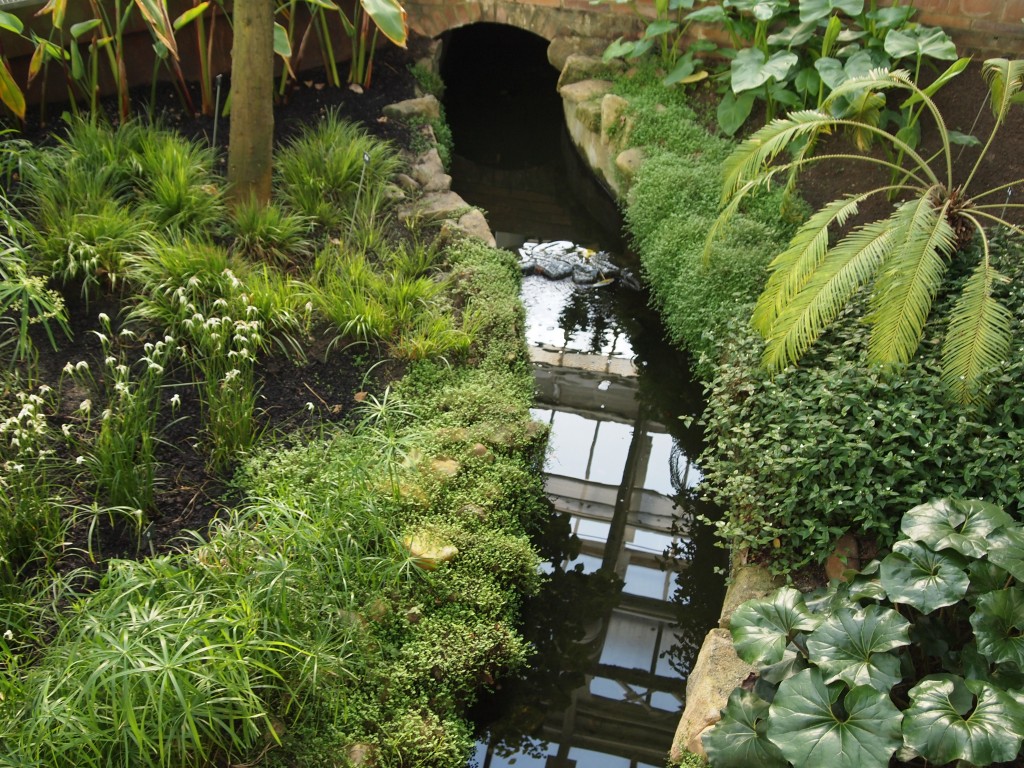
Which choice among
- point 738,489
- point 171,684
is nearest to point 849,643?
point 738,489

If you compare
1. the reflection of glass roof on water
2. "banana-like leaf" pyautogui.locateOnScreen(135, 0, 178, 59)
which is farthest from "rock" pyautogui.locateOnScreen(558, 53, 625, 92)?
"banana-like leaf" pyautogui.locateOnScreen(135, 0, 178, 59)

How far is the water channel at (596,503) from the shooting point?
13.3ft

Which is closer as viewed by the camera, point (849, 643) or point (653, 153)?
point (849, 643)

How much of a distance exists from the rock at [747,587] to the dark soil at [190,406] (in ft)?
6.37

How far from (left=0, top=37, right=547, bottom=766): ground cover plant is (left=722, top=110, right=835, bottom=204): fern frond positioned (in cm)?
137

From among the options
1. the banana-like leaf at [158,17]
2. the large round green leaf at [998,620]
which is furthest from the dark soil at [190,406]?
the large round green leaf at [998,620]

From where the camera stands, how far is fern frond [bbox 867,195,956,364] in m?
4.27

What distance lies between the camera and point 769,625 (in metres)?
3.48

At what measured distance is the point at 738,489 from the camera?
166 inches

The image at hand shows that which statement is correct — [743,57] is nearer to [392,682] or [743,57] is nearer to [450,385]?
[450,385]

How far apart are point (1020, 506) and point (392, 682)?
2.50 metres

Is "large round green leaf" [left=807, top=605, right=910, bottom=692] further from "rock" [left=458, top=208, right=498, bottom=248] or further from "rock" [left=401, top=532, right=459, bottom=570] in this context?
"rock" [left=458, top=208, right=498, bottom=248]

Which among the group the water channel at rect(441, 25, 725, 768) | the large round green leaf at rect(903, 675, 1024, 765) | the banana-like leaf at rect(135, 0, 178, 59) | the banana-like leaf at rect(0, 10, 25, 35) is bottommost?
the water channel at rect(441, 25, 725, 768)

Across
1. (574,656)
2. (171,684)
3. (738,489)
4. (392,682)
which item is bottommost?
(574,656)
